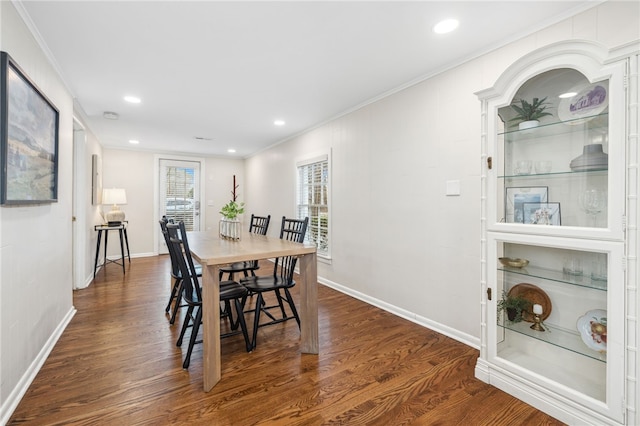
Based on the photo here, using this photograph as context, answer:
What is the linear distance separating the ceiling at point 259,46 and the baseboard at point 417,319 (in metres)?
2.26

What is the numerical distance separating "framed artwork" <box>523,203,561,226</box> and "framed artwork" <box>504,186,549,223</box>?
0.08ft

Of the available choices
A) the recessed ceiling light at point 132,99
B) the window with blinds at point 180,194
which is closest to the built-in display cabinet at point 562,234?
the recessed ceiling light at point 132,99

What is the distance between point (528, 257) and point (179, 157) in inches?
263

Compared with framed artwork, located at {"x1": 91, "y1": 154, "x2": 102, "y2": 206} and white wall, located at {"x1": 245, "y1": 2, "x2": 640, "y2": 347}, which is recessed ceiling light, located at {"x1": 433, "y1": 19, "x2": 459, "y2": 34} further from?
framed artwork, located at {"x1": 91, "y1": 154, "x2": 102, "y2": 206}

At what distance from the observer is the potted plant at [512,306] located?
1899 mm

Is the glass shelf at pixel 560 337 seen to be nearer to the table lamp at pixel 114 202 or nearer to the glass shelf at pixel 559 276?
the glass shelf at pixel 559 276

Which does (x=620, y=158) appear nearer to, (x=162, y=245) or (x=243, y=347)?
(x=243, y=347)

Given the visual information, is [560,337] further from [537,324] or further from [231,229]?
[231,229]

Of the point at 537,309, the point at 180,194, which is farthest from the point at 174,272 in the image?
the point at 180,194

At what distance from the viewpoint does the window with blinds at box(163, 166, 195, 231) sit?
650 centimetres

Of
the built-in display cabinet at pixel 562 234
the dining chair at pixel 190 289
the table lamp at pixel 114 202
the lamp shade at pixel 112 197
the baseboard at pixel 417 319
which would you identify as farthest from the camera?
the lamp shade at pixel 112 197

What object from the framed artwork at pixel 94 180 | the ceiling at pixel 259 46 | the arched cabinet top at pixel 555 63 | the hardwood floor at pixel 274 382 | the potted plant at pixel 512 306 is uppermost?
the ceiling at pixel 259 46

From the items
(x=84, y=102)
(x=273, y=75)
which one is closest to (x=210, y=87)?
(x=273, y=75)

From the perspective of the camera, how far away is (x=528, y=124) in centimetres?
184
